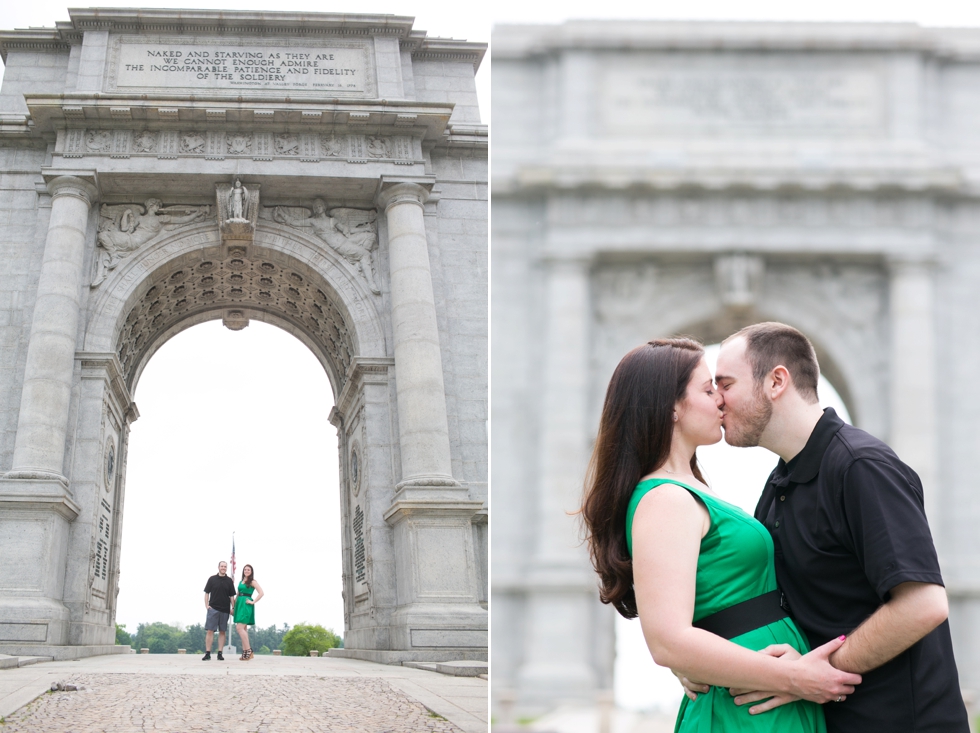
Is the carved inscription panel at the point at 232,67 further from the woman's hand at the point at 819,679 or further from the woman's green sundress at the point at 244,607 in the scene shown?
the woman's hand at the point at 819,679

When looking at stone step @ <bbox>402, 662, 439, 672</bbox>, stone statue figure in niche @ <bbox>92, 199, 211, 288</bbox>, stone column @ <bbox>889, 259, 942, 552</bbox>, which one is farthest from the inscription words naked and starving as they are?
stone column @ <bbox>889, 259, 942, 552</bbox>

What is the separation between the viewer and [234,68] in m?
14.8

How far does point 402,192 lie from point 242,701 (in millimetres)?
8858

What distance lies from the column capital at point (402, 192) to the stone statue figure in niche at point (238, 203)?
201 cm

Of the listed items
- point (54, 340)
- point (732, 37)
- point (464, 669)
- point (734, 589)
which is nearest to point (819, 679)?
point (734, 589)

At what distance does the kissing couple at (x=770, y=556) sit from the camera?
2.15 metres

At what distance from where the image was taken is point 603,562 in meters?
2.49

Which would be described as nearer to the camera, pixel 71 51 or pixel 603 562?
pixel 603 562

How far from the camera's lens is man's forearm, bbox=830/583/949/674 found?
212 cm

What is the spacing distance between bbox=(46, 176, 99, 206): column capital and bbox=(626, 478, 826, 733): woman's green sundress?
1348 centimetres

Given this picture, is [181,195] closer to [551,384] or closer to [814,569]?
[551,384]

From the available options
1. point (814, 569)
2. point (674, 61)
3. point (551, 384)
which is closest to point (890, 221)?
point (674, 61)

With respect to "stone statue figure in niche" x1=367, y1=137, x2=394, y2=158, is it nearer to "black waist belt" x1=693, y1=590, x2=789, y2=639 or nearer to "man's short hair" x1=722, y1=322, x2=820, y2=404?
"man's short hair" x1=722, y1=322, x2=820, y2=404

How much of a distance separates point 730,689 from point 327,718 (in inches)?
192
